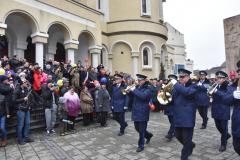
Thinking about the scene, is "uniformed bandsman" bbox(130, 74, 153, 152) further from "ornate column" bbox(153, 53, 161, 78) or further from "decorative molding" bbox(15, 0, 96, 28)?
"ornate column" bbox(153, 53, 161, 78)

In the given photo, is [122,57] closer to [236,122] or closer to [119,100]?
[119,100]

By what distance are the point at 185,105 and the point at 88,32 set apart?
514 inches

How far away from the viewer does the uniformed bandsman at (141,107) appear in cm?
714

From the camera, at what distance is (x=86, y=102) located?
432 inches

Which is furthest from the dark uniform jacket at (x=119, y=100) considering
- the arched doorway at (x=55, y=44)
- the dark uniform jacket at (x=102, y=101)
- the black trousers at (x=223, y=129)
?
the arched doorway at (x=55, y=44)

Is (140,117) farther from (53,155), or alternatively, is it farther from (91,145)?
(53,155)

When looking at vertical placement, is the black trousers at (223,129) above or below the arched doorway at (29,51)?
below

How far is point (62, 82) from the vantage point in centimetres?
1086

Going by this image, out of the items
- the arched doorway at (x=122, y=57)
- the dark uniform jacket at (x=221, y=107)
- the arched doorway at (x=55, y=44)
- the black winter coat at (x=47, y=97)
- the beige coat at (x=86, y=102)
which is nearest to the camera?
the dark uniform jacket at (x=221, y=107)

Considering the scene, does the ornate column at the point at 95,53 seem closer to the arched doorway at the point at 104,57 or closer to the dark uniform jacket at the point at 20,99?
the arched doorway at the point at 104,57

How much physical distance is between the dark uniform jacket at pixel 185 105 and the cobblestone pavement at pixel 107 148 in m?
1.12

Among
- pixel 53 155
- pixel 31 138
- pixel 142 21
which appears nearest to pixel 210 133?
pixel 53 155

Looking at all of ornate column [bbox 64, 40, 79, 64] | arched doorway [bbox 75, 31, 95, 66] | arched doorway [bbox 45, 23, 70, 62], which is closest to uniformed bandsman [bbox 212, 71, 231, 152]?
ornate column [bbox 64, 40, 79, 64]

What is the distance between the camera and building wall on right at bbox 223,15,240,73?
22.7 metres
